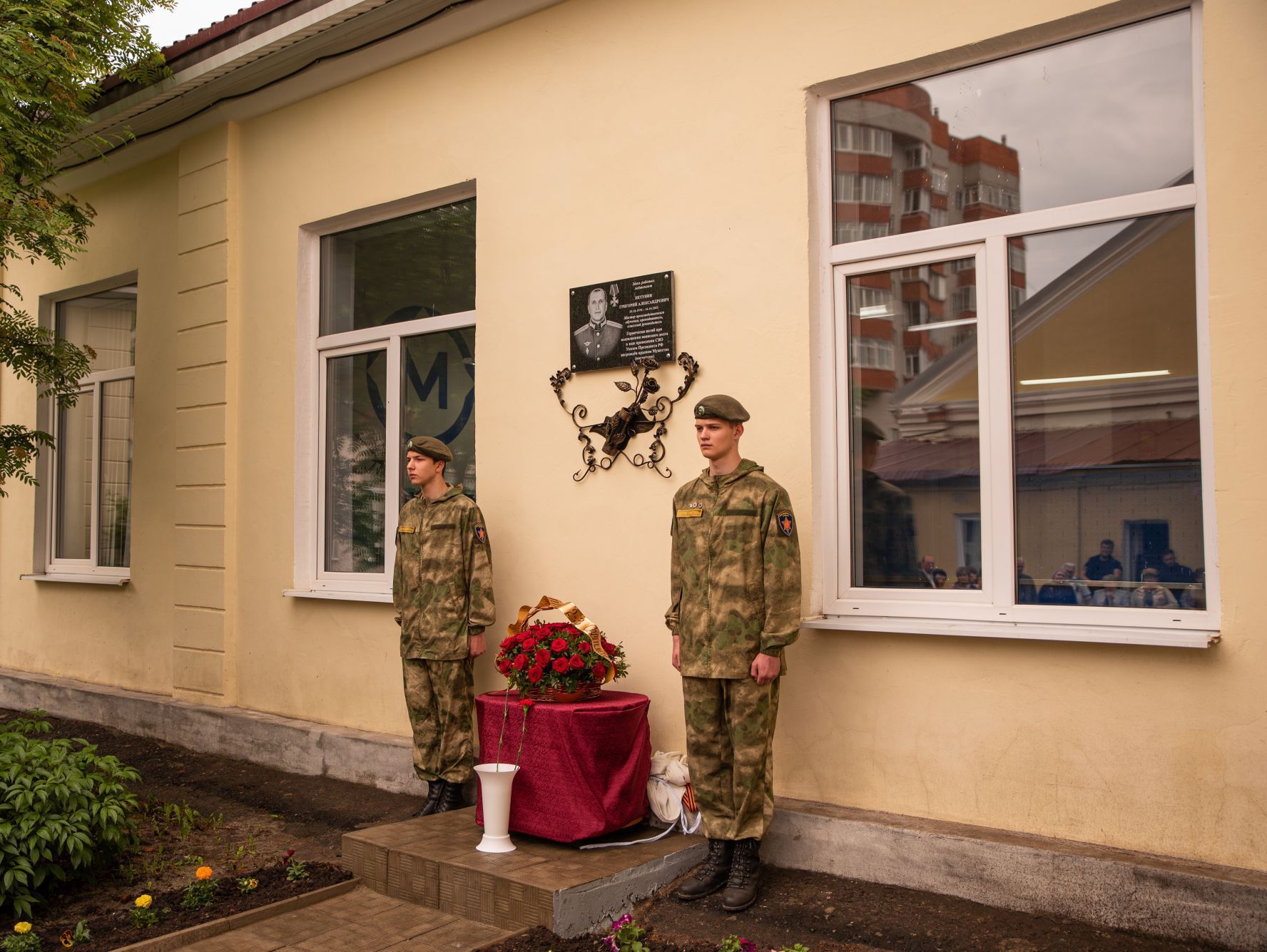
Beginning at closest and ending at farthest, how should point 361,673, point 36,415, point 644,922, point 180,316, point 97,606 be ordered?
point 644,922 → point 361,673 → point 180,316 → point 97,606 → point 36,415

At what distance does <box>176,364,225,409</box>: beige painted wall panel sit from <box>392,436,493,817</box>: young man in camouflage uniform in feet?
7.99

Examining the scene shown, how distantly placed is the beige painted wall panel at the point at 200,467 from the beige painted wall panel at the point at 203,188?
1689 millimetres

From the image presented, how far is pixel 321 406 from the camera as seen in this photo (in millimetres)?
6848

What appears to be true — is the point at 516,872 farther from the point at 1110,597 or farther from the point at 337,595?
the point at 337,595

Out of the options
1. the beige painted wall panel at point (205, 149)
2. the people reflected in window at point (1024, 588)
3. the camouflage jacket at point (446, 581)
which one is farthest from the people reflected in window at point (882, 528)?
the beige painted wall panel at point (205, 149)

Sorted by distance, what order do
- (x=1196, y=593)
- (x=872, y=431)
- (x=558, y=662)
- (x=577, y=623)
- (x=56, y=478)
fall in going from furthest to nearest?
(x=56, y=478), (x=577, y=623), (x=872, y=431), (x=558, y=662), (x=1196, y=593)

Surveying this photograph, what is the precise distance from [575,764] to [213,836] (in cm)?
202

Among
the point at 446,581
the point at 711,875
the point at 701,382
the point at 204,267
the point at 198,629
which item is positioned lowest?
the point at 711,875

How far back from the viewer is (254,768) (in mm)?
6480

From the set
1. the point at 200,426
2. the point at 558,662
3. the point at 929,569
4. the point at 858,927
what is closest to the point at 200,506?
the point at 200,426

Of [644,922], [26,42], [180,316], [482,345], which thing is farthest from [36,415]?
[644,922]

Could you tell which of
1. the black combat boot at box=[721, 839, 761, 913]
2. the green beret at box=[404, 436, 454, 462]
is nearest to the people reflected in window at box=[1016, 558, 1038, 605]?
the black combat boot at box=[721, 839, 761, 913]

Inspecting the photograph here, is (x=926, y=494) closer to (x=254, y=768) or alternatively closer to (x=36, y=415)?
(x=254, y=768)

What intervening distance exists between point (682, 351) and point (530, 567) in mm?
1406
